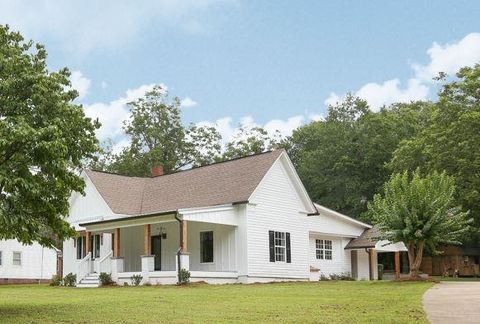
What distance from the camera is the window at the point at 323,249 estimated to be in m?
38.7

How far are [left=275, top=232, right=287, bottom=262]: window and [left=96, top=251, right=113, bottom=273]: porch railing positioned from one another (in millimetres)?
8245

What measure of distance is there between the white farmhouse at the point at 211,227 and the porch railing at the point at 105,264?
0.05 m

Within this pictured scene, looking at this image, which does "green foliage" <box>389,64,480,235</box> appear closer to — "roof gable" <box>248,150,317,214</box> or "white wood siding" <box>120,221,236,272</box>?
"roof gable" <box>248,150,317,214</box>

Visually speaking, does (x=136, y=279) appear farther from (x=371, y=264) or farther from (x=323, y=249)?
(x=371, y=264)

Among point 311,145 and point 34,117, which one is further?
point 311,145

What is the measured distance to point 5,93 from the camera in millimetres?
15898

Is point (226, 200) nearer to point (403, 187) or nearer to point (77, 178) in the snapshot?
point (403, 187)

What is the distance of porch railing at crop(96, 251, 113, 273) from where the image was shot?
32688mm

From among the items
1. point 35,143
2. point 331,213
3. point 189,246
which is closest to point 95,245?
point 189,246

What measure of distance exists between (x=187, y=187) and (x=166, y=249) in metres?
3.58

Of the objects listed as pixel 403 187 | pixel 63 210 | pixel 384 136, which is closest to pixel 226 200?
pixel 403 187

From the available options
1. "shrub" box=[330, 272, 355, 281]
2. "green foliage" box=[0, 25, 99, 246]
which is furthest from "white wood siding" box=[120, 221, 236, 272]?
"green foliage" box=[0, 25, 99, 246]

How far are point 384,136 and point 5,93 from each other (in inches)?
1659

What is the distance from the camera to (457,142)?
40156 mm
